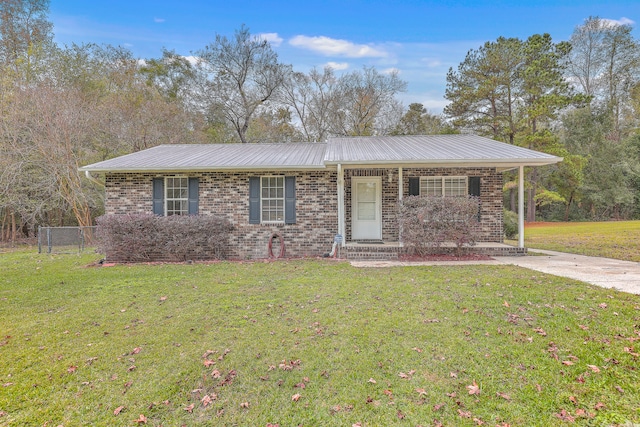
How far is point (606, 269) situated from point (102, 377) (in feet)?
28.8

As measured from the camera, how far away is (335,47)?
72.5ft

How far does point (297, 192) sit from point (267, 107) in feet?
58.7

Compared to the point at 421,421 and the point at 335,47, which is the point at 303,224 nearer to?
the point at 421,421

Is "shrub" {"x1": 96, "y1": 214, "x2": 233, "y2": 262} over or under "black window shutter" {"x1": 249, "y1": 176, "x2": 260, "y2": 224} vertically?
under

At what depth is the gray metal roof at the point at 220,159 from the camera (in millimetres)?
9367

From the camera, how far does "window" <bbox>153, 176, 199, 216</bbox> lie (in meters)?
9.78

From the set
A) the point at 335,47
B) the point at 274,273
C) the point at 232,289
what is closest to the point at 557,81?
the point at 335,47

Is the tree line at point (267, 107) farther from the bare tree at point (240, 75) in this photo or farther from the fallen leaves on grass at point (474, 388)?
the fallen leaves on grass at point (474, 388)

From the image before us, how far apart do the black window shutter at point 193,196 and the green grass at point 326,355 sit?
4268mm

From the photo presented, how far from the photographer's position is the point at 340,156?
9062 mm

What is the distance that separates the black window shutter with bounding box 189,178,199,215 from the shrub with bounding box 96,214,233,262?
2.20 ft

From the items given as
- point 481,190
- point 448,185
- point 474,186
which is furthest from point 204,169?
point 481,190

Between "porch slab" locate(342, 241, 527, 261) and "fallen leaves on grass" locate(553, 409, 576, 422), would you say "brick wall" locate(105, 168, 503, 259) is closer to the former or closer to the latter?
"porch slab" locate(342, 241, 527, 261)

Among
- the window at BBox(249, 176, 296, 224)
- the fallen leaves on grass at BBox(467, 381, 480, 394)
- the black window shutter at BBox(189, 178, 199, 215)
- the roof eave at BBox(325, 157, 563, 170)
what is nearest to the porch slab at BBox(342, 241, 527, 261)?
the window at BBox(249, 176, 296, 224)
